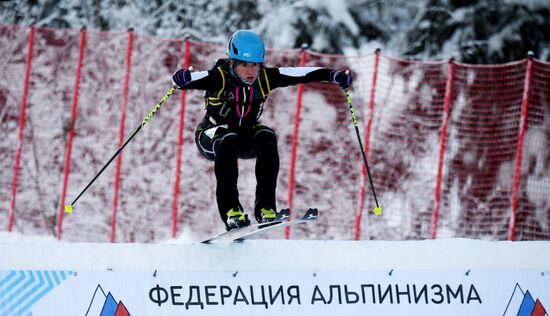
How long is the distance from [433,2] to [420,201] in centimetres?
579

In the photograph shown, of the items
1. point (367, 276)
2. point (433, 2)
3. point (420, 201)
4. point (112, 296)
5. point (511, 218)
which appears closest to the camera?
point (112, 296)

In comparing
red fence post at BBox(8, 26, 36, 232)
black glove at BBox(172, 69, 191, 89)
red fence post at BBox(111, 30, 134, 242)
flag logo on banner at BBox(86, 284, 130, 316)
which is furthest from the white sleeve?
red fence post at BBox(8, 26, 36, 232)

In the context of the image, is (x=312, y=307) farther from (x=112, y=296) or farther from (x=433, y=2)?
(x=433, y=2)

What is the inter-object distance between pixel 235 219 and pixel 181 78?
0.90 metres

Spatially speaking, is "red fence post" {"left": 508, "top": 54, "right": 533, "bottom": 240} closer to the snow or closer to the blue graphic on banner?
the snow

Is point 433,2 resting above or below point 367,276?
above

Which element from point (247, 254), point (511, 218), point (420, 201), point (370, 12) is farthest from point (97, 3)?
point (247, 254)

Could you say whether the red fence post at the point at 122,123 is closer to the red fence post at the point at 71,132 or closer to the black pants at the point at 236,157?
the red fence post at the point at 71,132

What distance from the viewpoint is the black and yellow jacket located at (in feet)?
19.5

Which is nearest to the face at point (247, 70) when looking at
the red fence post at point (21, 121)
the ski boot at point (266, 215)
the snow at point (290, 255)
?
the ski boot at point (266, 215)

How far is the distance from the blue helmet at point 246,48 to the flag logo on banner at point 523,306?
6.82 feet

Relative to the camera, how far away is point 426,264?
547cm

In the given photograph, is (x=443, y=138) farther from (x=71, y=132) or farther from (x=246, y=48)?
(x=246, y=48)

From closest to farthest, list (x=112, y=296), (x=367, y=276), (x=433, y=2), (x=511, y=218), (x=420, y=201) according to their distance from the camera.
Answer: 1. (x=112, y=296)
2. (x=367, y=276)
3. (x=511, y=218)
4. (x=420, y=201)
5. (x=433, y=2)
